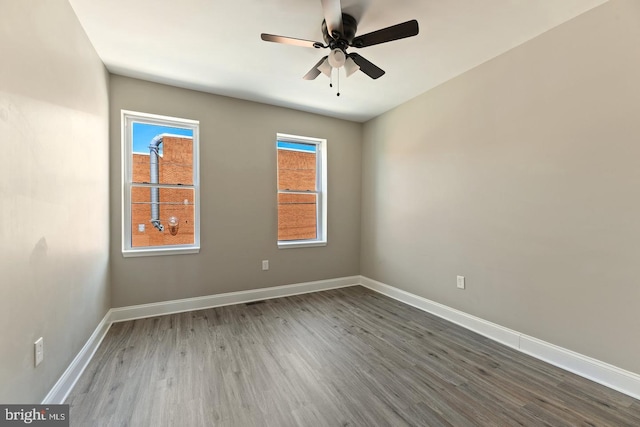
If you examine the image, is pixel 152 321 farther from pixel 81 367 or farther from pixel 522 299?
pixel 522 299

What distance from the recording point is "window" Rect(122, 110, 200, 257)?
9.80ft

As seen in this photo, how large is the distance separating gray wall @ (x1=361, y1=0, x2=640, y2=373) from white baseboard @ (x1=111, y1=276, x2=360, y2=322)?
1345mm

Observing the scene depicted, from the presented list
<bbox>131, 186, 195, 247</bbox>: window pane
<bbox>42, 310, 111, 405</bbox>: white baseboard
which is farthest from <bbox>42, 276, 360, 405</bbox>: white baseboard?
<bbox>131, 186, 195, 247</bbox>: window pane

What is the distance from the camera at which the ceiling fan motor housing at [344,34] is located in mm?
1934

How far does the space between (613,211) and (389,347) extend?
195 centimetres

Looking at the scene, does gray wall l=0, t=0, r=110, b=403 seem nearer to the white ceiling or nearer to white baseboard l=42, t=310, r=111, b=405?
white baseboard l=42, t=310, r=111, b=405

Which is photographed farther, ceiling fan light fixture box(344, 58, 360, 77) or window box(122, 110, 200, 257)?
window box(122, 110, 200, 257)

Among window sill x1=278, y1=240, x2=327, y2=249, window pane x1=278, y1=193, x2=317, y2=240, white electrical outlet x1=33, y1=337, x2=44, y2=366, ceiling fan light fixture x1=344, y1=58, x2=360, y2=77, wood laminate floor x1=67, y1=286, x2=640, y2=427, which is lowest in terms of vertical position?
wood laminate floor x1=67, y1=286, x2=640, y2=427

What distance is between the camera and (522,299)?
2.32 metres

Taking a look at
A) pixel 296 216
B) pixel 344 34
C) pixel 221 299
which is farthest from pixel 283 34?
pixel 221 299

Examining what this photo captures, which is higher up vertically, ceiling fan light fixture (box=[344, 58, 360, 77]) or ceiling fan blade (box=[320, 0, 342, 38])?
ceiling fan blade (box=[320, 0, 342, 38])

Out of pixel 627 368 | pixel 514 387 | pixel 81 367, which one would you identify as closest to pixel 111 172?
pixel 81 367

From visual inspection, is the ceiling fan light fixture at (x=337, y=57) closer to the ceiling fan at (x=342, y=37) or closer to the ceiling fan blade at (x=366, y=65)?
the ceiling fan at (x=342, y=37)

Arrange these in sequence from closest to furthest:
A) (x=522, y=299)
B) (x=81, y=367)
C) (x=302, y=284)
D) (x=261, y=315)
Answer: (x=81, y=367), (x=522, y=299), (x=261, y=315), (x=302, y=284)
